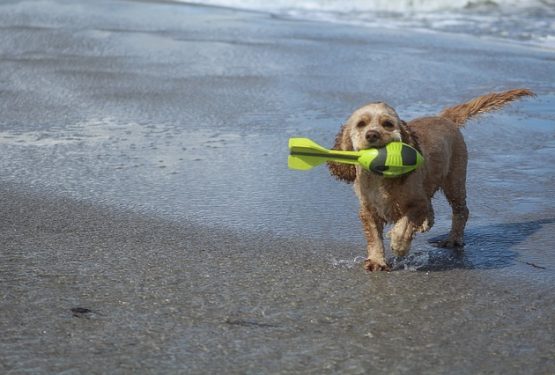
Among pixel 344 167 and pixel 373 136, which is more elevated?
pixel 373 136

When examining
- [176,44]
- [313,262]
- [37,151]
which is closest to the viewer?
[313,262]

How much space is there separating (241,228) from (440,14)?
13.3m

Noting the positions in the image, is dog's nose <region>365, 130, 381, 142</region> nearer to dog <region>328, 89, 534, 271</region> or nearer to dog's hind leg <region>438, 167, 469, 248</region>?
dog <region>328, 89, 534, 271</region>

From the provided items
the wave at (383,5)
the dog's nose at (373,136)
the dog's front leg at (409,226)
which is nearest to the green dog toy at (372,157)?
the dog's nose at (373,136)

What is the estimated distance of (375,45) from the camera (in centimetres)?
1255

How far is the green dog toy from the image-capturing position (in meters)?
4.68

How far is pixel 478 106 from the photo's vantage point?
240 inches

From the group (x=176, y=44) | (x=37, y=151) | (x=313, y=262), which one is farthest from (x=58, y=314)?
(x=176, y=44)

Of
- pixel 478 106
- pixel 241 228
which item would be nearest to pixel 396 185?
pixel 241 228

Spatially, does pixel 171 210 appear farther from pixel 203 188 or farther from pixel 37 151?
pixel 37 151

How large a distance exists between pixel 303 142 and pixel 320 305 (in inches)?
40.4

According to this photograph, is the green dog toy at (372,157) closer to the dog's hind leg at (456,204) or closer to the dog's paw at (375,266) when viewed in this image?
the dog's paw at (375,266)

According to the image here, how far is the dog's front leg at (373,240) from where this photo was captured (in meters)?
4.70

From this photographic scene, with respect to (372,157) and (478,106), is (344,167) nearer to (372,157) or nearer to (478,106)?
(372,157)
